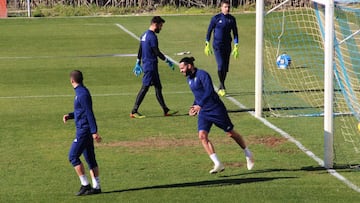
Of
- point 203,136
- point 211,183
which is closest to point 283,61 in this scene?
point 203,136

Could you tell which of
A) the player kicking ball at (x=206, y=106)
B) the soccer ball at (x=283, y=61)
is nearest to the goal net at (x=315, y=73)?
the soccer ball at (x=283, y=61)

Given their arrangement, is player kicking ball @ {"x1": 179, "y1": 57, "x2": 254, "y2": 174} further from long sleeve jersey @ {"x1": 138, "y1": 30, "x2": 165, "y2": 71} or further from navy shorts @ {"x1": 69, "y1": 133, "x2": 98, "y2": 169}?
long sleeve jersey @ {"x1": 138, "y1": 30, "x2": 165, "y2": 71}

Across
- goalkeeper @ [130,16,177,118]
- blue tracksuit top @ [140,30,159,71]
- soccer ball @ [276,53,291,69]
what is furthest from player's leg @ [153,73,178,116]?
soccer ball @ [276,53,291,69]

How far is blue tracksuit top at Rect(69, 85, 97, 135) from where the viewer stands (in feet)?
44.9

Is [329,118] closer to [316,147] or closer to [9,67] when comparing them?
[316,147]

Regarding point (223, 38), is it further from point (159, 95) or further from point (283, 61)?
point (283, 61)

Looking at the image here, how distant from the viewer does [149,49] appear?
821 inches

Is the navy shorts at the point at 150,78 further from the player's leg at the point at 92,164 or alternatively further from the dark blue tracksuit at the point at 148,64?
the player's leg at the point at 92,164

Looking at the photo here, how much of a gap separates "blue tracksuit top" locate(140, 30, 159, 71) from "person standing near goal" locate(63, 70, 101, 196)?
22.7 feet

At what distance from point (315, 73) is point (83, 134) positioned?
49.8 feet

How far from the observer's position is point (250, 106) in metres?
22.6

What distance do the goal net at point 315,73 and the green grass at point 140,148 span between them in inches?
24.0

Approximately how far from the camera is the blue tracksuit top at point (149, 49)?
68.0 ft

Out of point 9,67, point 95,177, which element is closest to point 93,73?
point 9,67
